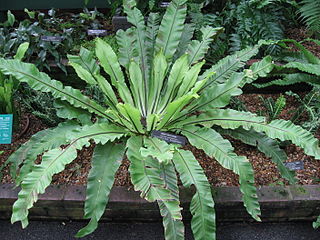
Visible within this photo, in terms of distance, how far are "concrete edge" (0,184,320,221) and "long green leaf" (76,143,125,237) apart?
0.26 metres

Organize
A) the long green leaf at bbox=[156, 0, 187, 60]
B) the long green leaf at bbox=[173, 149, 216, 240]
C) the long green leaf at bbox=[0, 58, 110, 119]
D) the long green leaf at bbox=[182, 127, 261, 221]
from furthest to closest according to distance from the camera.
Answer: the long green leaf at bbox=[156, 0, 187, 60] → the long green leaf at bbox=[0, 58, 110, 119] → the long green leaf at bbox=[182, 127, 261, 221] → the long green leaf at bbox=[173, 149, 216, 240]

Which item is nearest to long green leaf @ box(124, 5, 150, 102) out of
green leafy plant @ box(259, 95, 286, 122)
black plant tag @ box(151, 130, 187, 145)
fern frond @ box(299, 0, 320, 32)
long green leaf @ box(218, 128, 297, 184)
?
black plant tag @ box(151, 130, 187, 145)

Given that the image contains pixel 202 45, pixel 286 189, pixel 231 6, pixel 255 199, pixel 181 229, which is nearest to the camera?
pixel 181 229

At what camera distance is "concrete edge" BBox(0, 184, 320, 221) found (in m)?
2.26

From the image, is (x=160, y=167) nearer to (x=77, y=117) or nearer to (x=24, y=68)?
(x=77, y=117)

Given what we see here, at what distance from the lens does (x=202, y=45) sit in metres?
2.68

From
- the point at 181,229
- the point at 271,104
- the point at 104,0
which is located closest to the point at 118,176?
the point at 181,229

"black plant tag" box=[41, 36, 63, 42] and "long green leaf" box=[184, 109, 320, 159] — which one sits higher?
"long green leaf" box=[184, 109, 320, 159]

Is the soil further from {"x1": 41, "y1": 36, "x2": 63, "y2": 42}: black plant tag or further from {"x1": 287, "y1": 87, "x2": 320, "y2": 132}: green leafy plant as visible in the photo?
{"x1": 41, "y1": 36, "x2": 63, "y2": 42}: black plant tag

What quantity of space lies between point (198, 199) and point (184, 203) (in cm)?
31

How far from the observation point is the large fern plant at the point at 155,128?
1910 mm

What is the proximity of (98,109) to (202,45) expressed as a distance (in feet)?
3.28

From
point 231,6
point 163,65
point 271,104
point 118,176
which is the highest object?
point 231,6

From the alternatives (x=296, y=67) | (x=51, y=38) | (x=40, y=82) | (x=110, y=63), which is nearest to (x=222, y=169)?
(x=296, y=67)
